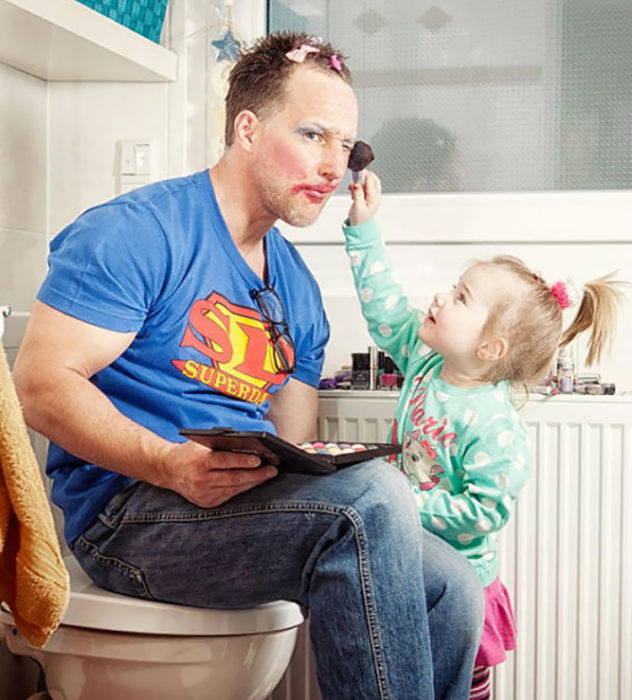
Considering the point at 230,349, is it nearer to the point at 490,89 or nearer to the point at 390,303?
the point at 390,303

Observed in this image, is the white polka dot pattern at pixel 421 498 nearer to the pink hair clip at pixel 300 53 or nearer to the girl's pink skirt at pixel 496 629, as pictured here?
the girl's pink skirt at pixel 496 629

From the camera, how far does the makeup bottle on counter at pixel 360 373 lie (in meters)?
1.84

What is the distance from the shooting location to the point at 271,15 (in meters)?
2.11

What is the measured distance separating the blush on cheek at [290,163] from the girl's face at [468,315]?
0.28m

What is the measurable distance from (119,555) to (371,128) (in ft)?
3.38

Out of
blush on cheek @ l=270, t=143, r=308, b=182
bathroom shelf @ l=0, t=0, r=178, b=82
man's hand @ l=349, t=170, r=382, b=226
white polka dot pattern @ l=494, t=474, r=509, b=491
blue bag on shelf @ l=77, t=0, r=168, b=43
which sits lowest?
white polka dot pattern @ l=494, t=474, r=509, b=491

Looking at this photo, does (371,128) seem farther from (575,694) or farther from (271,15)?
(575,694)

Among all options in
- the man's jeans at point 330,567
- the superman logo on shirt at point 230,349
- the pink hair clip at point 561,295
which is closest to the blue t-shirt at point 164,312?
the superman logo on shirt at point 230,349

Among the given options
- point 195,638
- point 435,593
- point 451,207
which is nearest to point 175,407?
point 195,638

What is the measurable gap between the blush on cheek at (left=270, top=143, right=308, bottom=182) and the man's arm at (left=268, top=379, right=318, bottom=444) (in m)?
0.33

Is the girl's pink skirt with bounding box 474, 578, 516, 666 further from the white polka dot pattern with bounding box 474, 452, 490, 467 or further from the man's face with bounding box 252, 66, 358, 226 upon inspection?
the man's face with bounding box 252, 66, 358, 226

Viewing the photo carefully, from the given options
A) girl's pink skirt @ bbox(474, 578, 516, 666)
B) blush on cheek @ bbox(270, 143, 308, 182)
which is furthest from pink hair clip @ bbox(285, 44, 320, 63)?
girl's pink skirt @ bbox(474, 578, 516, 666)

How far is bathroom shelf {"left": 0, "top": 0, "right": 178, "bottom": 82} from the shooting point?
171cm

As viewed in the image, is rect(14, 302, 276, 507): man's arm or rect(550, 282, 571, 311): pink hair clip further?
rect(550, 282, 571, 311): pink hair clip
